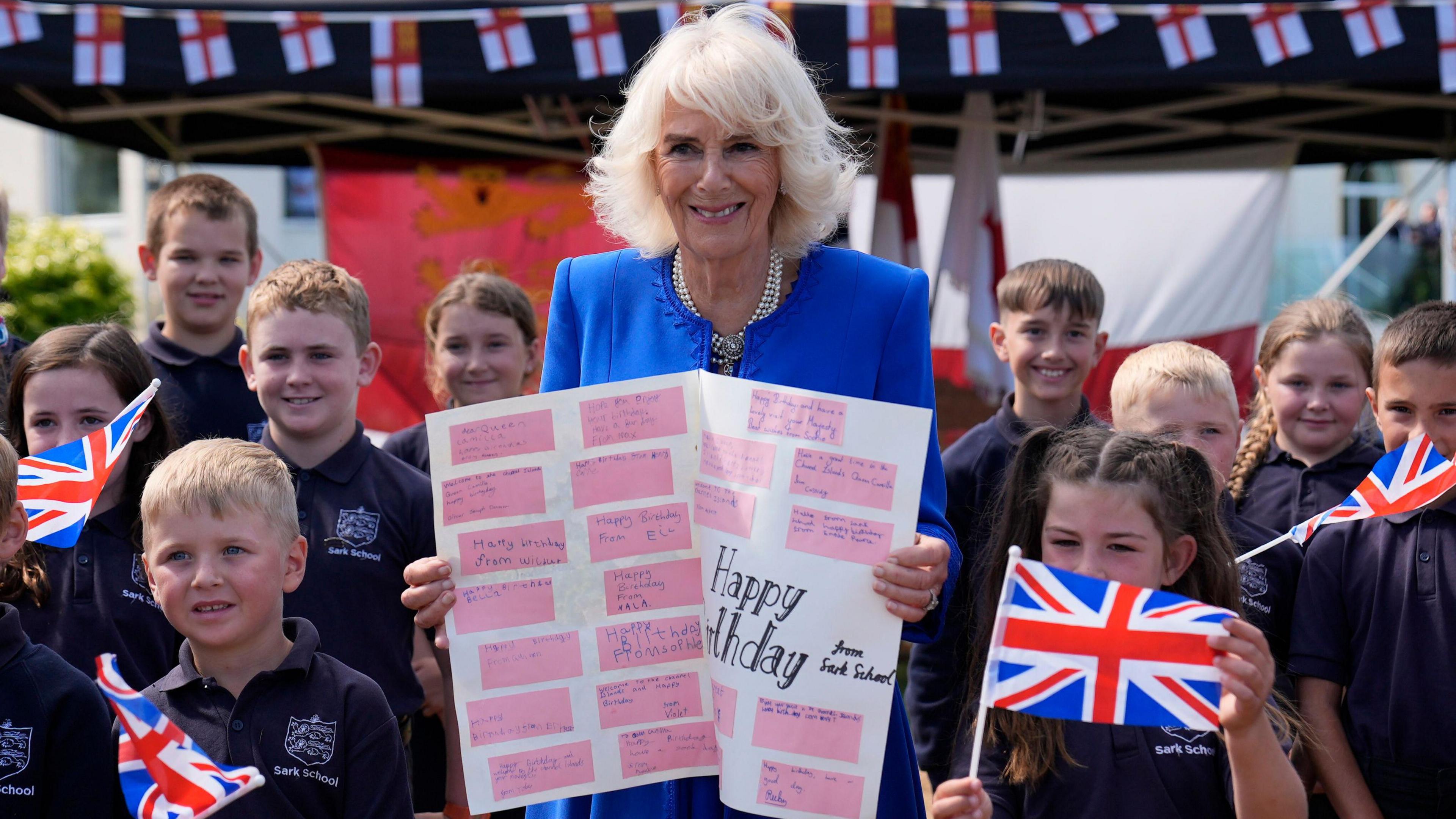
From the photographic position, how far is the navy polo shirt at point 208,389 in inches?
149

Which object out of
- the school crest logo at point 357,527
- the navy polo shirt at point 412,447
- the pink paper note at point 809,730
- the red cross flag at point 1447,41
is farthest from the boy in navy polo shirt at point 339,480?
the red cross flag at point 1447,41

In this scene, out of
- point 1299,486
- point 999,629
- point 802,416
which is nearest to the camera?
point 999,629

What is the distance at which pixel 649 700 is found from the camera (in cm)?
225

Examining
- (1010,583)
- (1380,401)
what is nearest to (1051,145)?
(1380,401)

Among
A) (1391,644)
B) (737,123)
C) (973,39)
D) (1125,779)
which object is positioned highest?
(973,39)

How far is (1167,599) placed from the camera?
203 centimetres

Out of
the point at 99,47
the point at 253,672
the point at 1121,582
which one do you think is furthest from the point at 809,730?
the point at 99,47

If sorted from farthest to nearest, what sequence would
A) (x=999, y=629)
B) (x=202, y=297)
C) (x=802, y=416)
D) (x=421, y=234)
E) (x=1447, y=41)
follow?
(x=421, y=234) < (x=1447, y=41) < (x=202, y=297) < (x=802, y=416) < (x=999, y=629)

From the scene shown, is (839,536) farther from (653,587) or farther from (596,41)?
(596,41)

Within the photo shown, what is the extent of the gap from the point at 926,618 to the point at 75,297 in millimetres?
14677

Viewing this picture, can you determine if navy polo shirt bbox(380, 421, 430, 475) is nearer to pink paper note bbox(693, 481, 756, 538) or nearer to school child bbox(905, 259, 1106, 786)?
school child bbox(905, 259, 1106, 786)

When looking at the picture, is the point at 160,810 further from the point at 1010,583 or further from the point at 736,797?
the point at 1010,583

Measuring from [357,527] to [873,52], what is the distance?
10.4 feet

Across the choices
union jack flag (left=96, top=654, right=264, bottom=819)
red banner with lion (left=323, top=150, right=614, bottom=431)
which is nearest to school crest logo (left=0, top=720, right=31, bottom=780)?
union jack flag (left=96, top=654, right=264, bottom=819)
